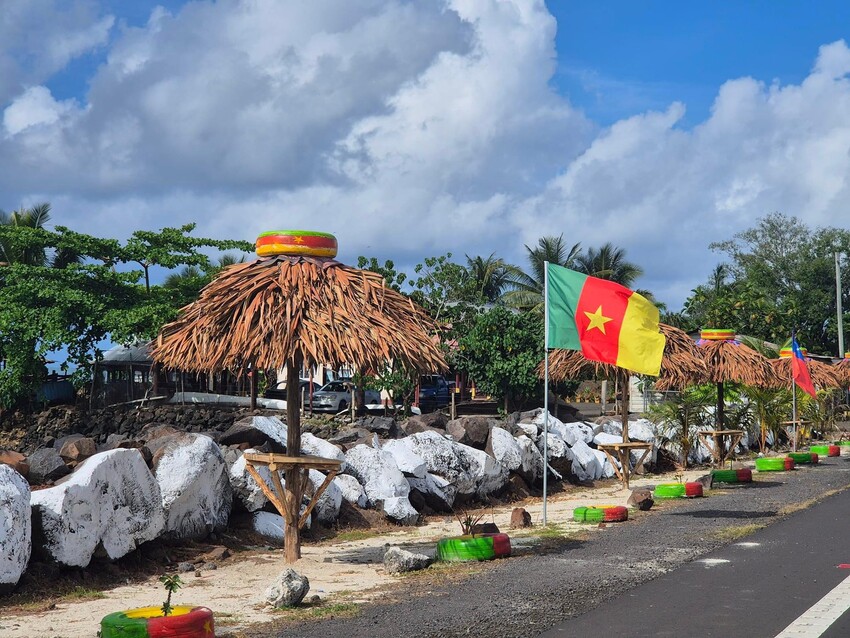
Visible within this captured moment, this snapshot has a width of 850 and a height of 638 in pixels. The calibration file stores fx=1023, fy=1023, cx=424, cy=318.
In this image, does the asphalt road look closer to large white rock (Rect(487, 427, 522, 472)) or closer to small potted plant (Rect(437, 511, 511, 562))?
small potted plant (Rect(437, 511, 511, 562))

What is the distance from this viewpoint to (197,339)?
10773 mm

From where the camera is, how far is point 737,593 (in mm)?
8633

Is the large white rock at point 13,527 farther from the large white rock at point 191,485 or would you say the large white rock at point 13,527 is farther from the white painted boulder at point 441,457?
the white painted boulder at point 441,457

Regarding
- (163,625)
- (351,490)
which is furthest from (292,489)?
(163,625)

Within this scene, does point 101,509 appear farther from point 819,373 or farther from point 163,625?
point 819,373

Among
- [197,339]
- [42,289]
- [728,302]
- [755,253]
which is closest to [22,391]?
[42,289]

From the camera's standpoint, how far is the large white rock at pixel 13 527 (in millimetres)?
8906

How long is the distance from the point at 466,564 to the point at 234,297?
3.68 metres

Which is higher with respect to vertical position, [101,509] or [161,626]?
[101,509]

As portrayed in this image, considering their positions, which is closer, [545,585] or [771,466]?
[545,585]

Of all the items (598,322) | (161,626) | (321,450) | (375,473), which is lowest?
(161,626)

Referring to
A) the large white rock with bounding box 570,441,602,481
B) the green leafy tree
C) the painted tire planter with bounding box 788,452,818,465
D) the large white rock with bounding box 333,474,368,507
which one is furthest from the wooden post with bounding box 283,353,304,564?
the green leafy tree

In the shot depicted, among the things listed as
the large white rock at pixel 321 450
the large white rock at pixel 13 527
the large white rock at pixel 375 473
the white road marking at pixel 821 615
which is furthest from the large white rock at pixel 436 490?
the white road marking at pixel 821 615

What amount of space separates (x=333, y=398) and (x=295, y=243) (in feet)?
86.1
